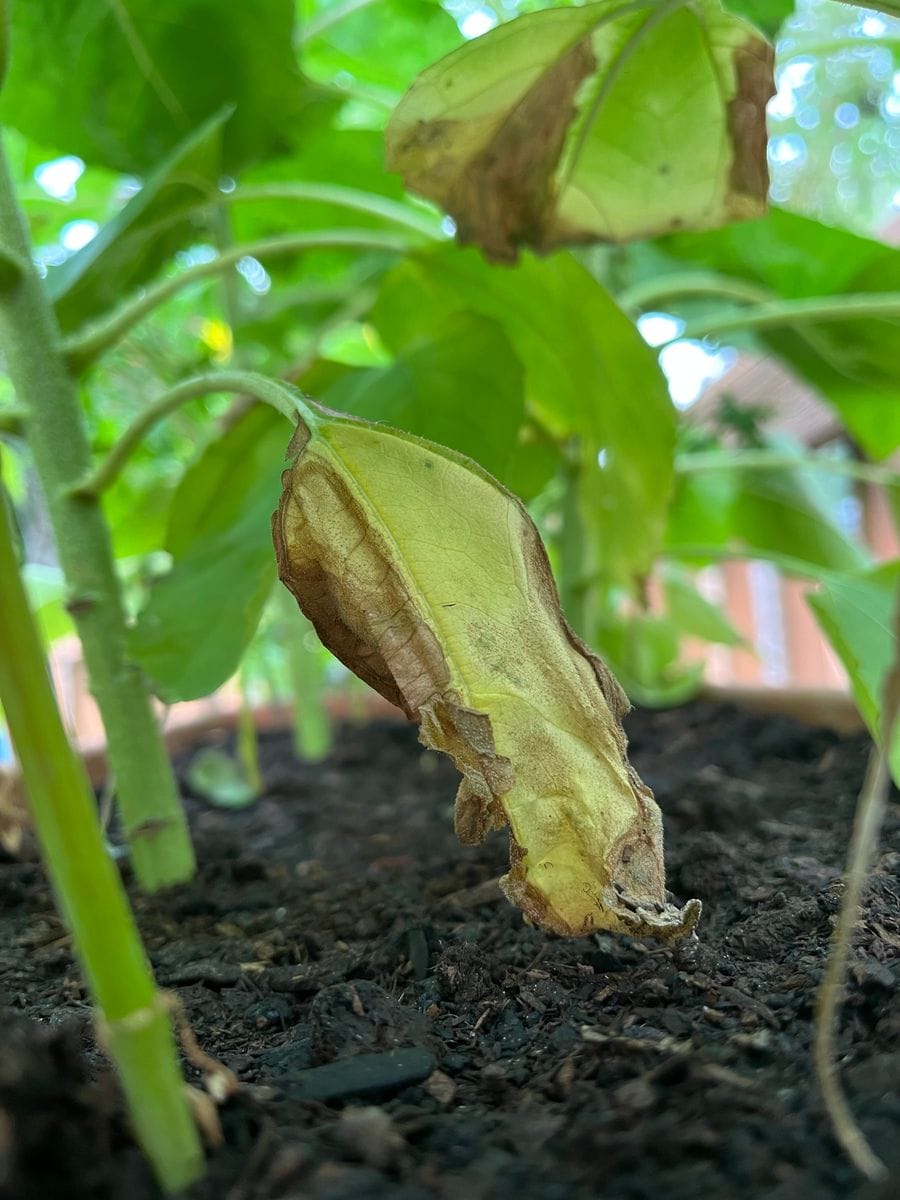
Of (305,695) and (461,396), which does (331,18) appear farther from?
(305,695)

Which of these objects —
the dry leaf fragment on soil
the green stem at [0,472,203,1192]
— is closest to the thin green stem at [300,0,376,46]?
the dry leaf fragment on soil

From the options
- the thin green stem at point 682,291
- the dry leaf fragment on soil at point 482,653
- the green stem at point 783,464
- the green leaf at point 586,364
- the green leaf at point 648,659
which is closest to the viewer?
the dry leaf fragment on soil at point 482,653

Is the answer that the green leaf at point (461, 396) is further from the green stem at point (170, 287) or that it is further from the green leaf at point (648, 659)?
the green leaf at point (648, 659)

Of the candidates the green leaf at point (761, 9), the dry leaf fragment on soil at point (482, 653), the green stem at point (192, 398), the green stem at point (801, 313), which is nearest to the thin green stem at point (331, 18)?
the green leaf at point (761, 9)

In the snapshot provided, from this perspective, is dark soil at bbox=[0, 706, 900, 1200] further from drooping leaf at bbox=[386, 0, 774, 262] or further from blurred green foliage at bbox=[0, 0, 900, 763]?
drooping leaf at bbox=[386, 0, 774, 262]

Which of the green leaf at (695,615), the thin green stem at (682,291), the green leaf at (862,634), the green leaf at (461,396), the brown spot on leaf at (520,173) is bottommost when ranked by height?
the green leaf at (695,615)
